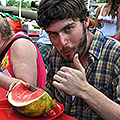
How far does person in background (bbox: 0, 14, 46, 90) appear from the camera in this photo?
2230mm

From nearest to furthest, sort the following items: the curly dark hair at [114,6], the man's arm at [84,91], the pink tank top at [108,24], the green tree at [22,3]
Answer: the man's arm at [84,91] < the curly dark hair at [114,6] < the pink tank top at [108,24] < the green tree at [22,3]

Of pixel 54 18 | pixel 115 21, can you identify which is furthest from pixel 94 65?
pixel 115 21

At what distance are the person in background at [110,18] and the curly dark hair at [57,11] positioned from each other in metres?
2.26

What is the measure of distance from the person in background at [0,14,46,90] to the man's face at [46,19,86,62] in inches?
28.5

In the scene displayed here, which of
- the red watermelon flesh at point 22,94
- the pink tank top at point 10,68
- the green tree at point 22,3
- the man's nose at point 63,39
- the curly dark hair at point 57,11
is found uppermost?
the curly dark hair at point 57,11

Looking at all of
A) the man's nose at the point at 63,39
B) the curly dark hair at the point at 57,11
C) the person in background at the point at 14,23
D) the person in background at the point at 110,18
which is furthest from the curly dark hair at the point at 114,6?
the man's nose at the point at 63,39

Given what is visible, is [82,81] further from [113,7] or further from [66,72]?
[113,7]

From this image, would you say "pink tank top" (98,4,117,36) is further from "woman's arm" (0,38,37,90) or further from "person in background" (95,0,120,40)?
"woman's arm" (0,38,37,90)

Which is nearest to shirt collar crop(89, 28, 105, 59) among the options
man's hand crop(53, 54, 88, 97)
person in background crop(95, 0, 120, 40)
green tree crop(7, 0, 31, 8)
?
man's hand crop(53, 54, 88, 97)

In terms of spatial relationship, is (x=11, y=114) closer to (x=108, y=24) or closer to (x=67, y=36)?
(x=67, y=36)

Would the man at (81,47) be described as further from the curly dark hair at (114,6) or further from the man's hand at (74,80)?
the curly dark hair at (114,6)

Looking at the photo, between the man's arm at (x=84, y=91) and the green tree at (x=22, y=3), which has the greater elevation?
the man's arm at (x=84, y=91)

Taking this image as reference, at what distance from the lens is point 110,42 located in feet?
5.65

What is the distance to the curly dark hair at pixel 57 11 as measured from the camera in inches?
62.2
